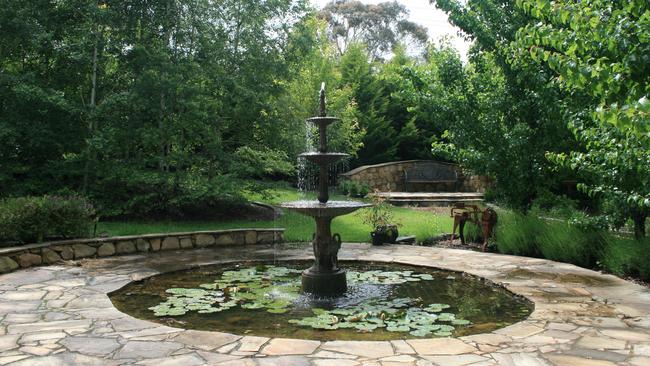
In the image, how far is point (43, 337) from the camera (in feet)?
12.7

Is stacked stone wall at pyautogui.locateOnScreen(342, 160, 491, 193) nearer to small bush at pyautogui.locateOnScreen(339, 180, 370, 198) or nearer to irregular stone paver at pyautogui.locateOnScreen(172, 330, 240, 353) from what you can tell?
small bush at pyautogui.locateOnScreen(339, 180, 370, 198)

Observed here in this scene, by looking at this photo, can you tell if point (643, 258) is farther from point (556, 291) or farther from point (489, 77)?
point (489, 77)

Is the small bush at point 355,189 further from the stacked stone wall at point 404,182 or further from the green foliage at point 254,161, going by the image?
the green foliage at point 254,161

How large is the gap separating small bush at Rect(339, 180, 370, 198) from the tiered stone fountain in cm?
1091

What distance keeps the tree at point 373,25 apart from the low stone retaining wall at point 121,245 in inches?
1148

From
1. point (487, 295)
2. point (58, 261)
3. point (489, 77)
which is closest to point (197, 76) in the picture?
point (58, 261)

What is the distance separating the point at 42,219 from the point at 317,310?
170 inches

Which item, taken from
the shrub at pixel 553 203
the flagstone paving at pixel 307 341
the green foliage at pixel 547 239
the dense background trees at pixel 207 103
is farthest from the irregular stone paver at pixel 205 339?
the shrub at pixel 553 203

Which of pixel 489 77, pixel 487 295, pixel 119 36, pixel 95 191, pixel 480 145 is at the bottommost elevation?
pixel 487 295

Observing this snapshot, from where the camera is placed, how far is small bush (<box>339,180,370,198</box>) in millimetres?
16812

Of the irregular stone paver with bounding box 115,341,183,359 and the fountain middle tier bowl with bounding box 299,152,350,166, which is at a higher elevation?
the fountain middle tier bowl with bounding box 299,152,350,166

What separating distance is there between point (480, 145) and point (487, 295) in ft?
12.3

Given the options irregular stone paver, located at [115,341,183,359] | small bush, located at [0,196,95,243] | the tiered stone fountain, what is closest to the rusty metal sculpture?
the tiered stone fountain

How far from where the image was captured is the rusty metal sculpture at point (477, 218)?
27.4 ft
